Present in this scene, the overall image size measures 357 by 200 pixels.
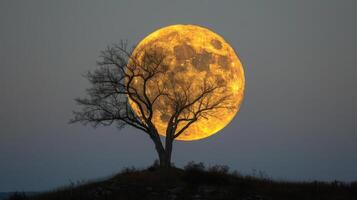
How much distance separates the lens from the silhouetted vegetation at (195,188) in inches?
1230

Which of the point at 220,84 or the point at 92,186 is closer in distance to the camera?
the point at 92,186

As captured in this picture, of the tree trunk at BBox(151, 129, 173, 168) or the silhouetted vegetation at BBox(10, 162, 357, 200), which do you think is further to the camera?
the tree trunk at BBox(151, 129, 173, 168)

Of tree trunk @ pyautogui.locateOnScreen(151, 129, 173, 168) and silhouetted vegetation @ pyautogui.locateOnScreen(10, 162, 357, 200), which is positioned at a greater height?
tree trunk @ pyautogui.locateOnScreen(151, 129, 173, 168)

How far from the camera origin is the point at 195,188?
106 ft

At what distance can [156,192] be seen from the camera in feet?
104

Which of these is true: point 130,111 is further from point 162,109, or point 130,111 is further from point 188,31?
point 188,31

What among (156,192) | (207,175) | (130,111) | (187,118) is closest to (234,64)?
(187,118)

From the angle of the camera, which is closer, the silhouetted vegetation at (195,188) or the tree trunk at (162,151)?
the silhouetted vegetation at (195,188)

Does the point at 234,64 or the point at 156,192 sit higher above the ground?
the point at 234,64

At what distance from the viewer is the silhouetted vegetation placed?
102 feet

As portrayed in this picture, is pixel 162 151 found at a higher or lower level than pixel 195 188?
higher

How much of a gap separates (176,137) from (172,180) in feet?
Result: 24.9

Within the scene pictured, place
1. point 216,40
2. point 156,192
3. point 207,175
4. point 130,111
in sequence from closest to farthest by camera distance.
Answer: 1. point 156,192
2. point 207,175
3. point 130,111
4. point 216,40

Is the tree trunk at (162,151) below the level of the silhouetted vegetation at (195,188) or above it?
above
